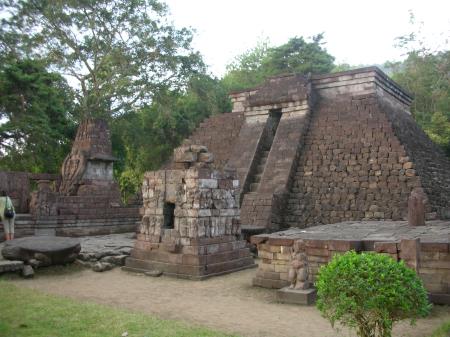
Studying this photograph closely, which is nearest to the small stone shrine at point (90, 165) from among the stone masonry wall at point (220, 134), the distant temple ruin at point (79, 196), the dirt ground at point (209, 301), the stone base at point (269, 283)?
the distant temple ruin at point (79, 196)

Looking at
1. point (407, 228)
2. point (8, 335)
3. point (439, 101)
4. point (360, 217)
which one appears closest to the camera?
point (8, 335)

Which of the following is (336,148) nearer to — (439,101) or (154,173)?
(154,173)

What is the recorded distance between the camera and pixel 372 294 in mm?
4254

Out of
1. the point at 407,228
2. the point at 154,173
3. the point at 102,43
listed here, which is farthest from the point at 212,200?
the point at 102,43

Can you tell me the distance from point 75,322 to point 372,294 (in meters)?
3.76

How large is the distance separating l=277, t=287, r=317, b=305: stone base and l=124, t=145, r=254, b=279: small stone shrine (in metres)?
2.52


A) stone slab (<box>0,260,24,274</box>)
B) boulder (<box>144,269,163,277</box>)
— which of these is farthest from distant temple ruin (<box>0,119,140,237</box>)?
boulder (<box>144,269,163,277</box>)

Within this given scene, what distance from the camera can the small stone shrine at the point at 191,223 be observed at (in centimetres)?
1001

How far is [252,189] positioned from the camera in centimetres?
1616

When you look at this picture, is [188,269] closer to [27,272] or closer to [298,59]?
[27,272]

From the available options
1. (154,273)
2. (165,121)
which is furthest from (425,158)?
(165,121)

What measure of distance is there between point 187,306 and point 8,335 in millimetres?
2926

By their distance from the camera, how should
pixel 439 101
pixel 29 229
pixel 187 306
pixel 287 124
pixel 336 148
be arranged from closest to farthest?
pixel 187 306 < pixel 29 229 < pixel 336 148 < pixel 287 124 < pixel 439 101

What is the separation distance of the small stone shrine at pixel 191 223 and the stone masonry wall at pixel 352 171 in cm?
387
